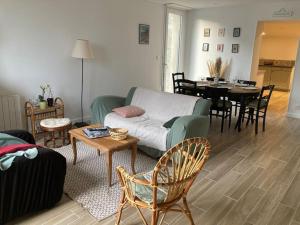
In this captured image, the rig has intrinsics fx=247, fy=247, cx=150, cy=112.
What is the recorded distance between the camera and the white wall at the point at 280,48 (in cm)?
923

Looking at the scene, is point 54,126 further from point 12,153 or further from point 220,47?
point 220,47

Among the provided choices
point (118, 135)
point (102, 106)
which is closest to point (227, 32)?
point (102, 106)

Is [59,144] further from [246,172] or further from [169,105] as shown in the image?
[246,172]

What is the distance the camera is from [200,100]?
3.43 meters

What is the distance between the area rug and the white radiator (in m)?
0.91

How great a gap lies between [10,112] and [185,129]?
8.73ft

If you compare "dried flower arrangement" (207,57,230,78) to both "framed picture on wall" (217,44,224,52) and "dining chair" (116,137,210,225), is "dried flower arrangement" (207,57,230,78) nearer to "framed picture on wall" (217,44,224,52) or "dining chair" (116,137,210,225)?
"framed picture on wall" (217,44,224,52)

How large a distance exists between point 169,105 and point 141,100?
0.57 metres

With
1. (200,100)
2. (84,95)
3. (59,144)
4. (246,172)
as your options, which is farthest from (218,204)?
(84,95)

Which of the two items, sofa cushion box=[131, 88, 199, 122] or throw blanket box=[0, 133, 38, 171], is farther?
sofa cushion box=[131, 88, 199, 122]

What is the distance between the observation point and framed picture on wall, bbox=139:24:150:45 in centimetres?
561

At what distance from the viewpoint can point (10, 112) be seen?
12.2ft

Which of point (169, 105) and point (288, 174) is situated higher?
point (169, 105)

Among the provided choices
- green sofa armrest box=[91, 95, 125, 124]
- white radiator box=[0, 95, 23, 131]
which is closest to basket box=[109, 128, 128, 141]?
green sofa armrest box=[91, 95, 125, 124]
